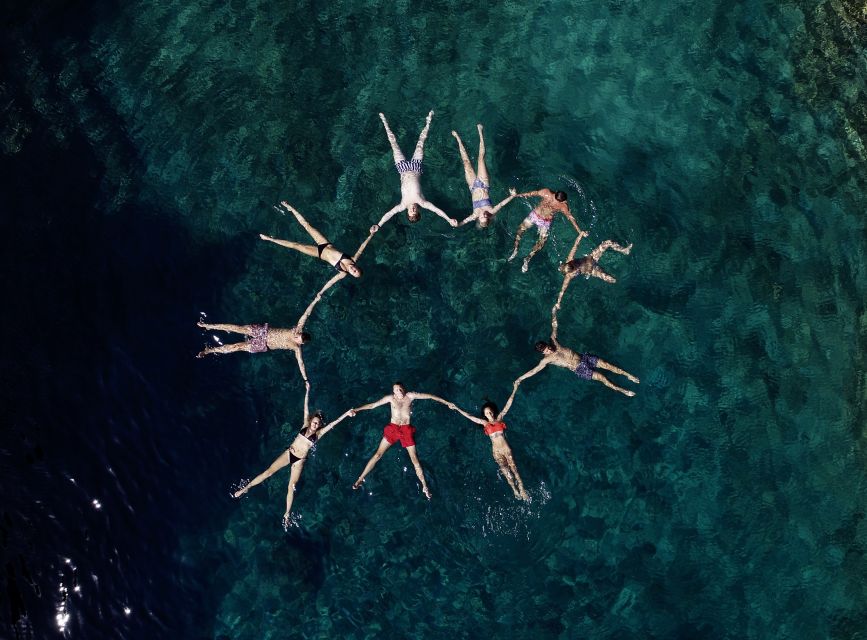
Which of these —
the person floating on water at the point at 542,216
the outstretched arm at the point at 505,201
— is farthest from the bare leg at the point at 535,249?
the outstretched arm at the point at 505,201

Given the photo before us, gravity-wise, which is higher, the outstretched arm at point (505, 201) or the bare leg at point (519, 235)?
the outstretched arm at point (505, 201)

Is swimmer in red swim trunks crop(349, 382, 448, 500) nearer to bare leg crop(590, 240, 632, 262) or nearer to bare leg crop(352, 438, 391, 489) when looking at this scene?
bare leg crop(352, 438, 391, 489)

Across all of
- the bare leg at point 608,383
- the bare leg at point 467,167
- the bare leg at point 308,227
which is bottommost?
the bare leg at point 608,383

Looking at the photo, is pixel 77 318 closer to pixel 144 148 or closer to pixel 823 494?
pixel 144 148

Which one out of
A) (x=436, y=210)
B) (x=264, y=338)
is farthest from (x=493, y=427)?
(x=264, y=338)

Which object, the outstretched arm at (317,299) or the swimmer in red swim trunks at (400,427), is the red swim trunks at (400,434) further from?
the outstretched arm at (317,299)

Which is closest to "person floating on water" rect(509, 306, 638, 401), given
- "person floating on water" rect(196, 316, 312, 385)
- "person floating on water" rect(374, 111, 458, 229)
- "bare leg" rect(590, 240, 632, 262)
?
"bare leg" rect(590, 240, 632, 262)

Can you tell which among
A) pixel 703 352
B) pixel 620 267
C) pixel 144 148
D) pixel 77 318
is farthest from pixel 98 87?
pixel 703 352
